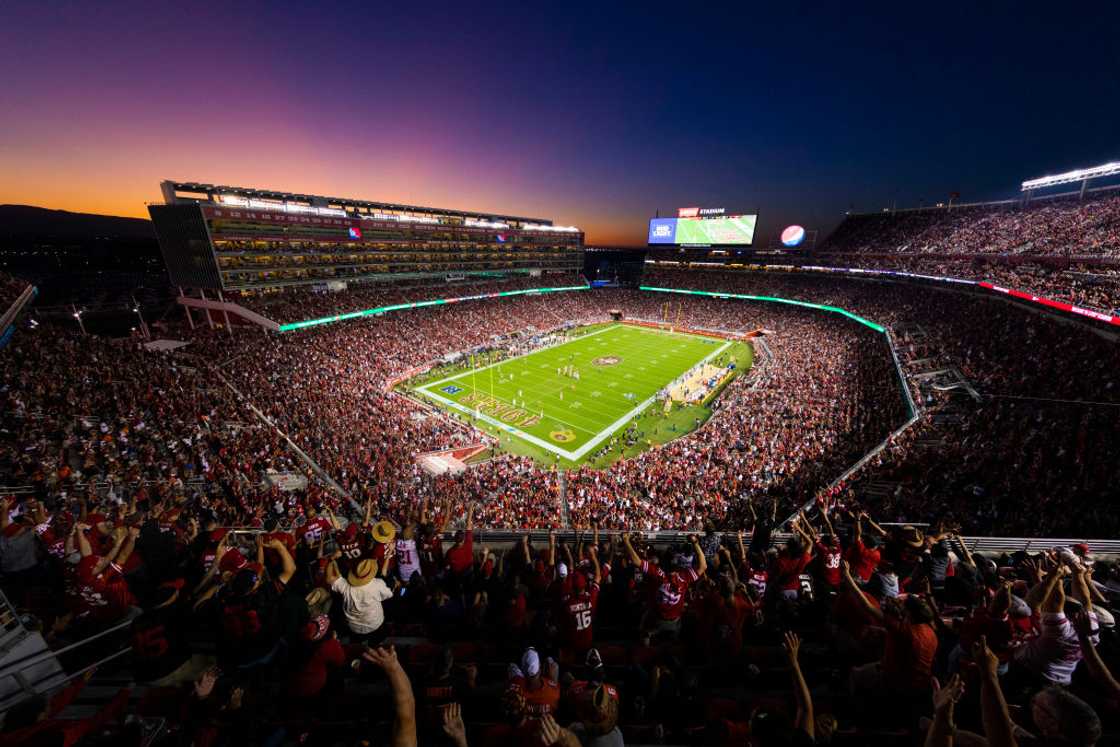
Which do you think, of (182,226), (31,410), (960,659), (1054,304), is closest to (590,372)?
(1054,304)

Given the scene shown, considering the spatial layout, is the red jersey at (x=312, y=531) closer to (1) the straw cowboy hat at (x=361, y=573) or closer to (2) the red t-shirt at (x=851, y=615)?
(1) the straw cowboy hat at (x=361, y=573)

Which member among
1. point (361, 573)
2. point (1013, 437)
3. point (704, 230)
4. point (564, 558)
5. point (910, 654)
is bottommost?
point (1013, 437)

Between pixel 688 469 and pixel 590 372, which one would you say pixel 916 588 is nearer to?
pixel 688 469

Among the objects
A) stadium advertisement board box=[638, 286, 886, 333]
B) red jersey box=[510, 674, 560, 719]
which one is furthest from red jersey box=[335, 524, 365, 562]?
stadium advertisement board box=[638, 286, 886, 333]

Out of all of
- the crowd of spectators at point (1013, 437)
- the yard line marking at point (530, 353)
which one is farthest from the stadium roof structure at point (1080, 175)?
the yard line marking at point (530, 353)

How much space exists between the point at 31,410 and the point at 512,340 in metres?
34.3

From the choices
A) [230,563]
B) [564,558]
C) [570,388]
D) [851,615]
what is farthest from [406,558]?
[570,388]

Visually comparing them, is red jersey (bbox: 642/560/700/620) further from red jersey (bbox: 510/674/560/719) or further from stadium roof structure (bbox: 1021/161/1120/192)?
stadium roof structure (bbox: 1021/161/1120/192)

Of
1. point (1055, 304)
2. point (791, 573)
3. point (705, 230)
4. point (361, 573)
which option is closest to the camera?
point (361, 573)

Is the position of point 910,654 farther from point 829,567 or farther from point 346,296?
point 346,296

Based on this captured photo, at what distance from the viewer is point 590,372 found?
3788cm

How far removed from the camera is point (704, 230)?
6694 cm

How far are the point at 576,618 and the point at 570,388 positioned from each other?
2945 cm

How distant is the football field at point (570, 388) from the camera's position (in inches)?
1061
